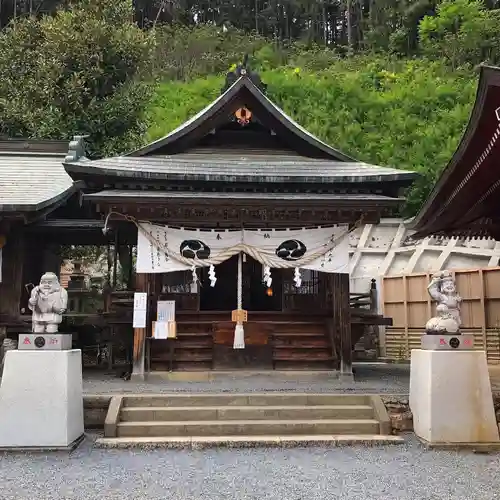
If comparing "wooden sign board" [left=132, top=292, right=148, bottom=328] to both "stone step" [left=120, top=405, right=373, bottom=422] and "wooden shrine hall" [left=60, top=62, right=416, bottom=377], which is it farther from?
"stone step" [left=120, top=405, right=373, bottom=422]

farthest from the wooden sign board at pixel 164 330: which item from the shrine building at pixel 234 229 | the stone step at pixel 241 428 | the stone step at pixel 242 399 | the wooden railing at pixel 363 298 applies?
the wooden railing at pixel 363 298

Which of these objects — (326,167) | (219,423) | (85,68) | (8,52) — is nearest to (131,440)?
(219,423)

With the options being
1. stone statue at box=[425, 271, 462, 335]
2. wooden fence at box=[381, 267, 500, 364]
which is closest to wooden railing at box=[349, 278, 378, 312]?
wooden fence at box=[381, 267, 500, 364]

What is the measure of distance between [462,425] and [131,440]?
4.12 meters

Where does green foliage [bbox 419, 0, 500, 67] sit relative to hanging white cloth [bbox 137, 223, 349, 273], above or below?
above

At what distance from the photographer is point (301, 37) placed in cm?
4309

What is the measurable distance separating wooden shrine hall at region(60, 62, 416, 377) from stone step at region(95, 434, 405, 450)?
302cm

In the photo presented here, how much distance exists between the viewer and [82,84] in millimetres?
17266

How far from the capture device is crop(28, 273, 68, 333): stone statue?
6.94 m

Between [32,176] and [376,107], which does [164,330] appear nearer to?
[32,176]

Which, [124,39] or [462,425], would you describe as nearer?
[462,425]

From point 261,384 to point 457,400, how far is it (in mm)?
3453

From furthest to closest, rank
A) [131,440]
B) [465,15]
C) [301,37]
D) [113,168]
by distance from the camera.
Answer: [301,37] → [465,15] → [113,168] → [131,440]

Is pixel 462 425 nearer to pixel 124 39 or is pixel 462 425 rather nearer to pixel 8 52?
pixel 124 39
